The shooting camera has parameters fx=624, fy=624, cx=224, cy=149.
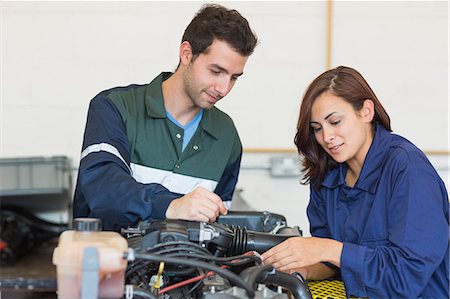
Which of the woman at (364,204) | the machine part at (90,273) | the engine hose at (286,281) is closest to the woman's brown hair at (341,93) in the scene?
the woman at (364,204)

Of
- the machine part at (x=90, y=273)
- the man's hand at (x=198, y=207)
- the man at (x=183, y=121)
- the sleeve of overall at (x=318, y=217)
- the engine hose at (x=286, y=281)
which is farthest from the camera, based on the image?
the man at (x=183, y=121)

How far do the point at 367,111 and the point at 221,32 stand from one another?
1.71 feet

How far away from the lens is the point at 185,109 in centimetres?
199

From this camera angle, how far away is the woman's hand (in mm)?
1326

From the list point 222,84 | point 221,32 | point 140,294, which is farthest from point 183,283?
point 221,32

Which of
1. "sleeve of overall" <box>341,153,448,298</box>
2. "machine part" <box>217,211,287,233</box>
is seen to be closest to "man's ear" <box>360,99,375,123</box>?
"sleeve of overall" <box>341,153,448,298</box>

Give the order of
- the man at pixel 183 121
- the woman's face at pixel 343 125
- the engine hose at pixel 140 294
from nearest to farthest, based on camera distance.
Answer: the engine hose at pixel 140 294
the woman's face at pixel 343 125
the man at pixel 183 121

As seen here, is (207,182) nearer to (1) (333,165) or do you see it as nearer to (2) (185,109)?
(2) (185,109)

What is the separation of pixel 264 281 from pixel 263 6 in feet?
6.67

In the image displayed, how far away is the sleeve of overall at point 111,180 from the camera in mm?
1444

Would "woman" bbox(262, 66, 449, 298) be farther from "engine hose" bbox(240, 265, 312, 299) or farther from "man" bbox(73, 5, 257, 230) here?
"man" bbox(73, 5, 257, 230)

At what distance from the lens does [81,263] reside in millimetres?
854

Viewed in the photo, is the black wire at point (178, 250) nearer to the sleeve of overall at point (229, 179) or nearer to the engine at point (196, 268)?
the engine at point (196, 268)

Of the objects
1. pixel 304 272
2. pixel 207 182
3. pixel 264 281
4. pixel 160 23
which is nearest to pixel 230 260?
pixel 264 281
